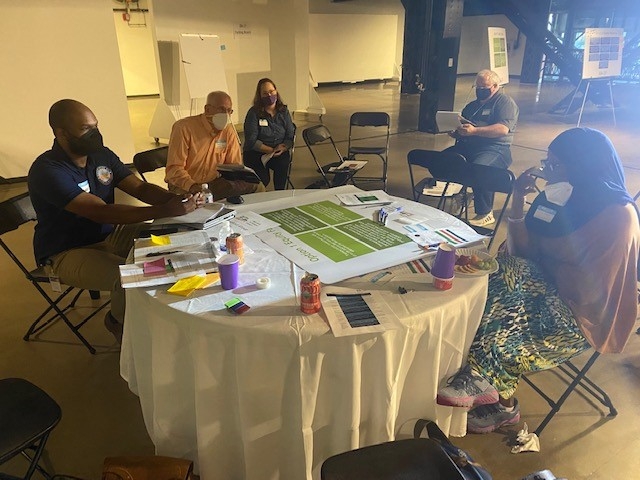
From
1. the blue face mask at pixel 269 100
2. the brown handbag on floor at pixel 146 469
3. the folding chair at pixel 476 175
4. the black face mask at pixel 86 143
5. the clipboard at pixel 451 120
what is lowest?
the brown handbag on floor at pixel 146 469

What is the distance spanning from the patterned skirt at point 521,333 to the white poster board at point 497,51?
15.7 feet

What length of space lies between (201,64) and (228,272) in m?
6.34

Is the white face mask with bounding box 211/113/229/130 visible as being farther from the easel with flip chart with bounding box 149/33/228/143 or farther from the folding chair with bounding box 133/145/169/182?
the easel with flip chart with bounding box 149/33/228/143

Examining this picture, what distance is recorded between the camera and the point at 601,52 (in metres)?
8.59

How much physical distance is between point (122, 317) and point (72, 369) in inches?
25.1

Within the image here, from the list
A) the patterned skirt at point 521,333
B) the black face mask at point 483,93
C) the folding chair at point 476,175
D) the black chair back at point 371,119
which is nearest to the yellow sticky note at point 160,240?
the patterned skirt at point 521,333

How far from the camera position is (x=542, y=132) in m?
8.62

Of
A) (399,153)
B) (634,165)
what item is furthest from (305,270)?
(634,165)

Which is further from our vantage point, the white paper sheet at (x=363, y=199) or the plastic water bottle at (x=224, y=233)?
the white paper sheet at (x=363, y=199)

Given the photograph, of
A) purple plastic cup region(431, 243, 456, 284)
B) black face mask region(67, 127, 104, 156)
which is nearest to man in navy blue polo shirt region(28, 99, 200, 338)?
black face mask region(67, 127, 104, 156)

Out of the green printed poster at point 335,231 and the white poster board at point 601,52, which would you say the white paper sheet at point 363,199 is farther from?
the white poster board at point 601,52

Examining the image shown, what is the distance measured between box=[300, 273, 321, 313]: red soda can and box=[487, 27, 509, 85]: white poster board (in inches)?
215

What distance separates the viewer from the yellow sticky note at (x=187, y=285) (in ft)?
5.14

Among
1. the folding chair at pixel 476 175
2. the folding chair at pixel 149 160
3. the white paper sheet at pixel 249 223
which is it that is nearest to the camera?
the white paper sheet at pixel 249 223
